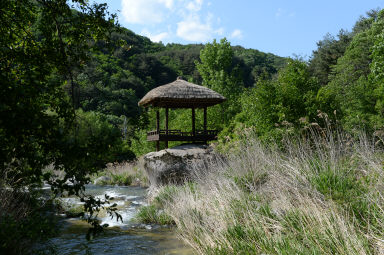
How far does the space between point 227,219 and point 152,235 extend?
258 centimetres

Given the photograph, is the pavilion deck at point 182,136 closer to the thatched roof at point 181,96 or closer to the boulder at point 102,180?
the thatched roof at point 181,96

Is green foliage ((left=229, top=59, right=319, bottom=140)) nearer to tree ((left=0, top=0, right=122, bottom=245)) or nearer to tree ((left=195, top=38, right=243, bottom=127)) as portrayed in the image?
tree ((left=0, top=0, right=122, bottom=245))

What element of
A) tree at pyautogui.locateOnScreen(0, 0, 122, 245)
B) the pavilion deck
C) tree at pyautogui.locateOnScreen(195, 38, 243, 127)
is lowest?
the pavilion deck

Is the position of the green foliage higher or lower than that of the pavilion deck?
higher

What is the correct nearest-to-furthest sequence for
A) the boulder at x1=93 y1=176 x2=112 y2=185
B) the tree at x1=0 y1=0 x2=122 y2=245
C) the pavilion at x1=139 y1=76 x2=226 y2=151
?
1. the tree at x1=0 y1=0 x2=122 y2=245
2. the pavilion at x1=139 y1=76 x2=226 y2=151
3. the boulder at x1=93 y1=176 x2=112 y2=185

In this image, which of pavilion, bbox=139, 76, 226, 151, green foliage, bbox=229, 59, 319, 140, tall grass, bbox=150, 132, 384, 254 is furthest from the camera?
pavilion, bbox=139, 76, 226, 151

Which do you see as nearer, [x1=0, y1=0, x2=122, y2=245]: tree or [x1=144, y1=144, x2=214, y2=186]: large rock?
[x1=0, y1=0, x2=122, y2=245]: tree

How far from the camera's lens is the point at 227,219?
4.29 m

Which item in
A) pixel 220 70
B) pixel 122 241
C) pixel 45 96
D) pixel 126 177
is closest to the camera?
pixel 45 96

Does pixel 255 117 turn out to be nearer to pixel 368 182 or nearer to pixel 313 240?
pixel 368 182

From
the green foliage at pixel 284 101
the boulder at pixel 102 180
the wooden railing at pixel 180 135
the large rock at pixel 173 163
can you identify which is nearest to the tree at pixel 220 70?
the wooden railing at pixel 180 135

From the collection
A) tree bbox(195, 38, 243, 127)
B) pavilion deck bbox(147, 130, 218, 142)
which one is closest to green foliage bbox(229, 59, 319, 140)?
pavilion deck bbox(147, 130, 218, 142)

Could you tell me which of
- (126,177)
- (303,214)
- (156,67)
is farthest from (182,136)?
(156,67)

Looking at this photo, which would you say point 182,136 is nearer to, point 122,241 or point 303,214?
point 122,241
